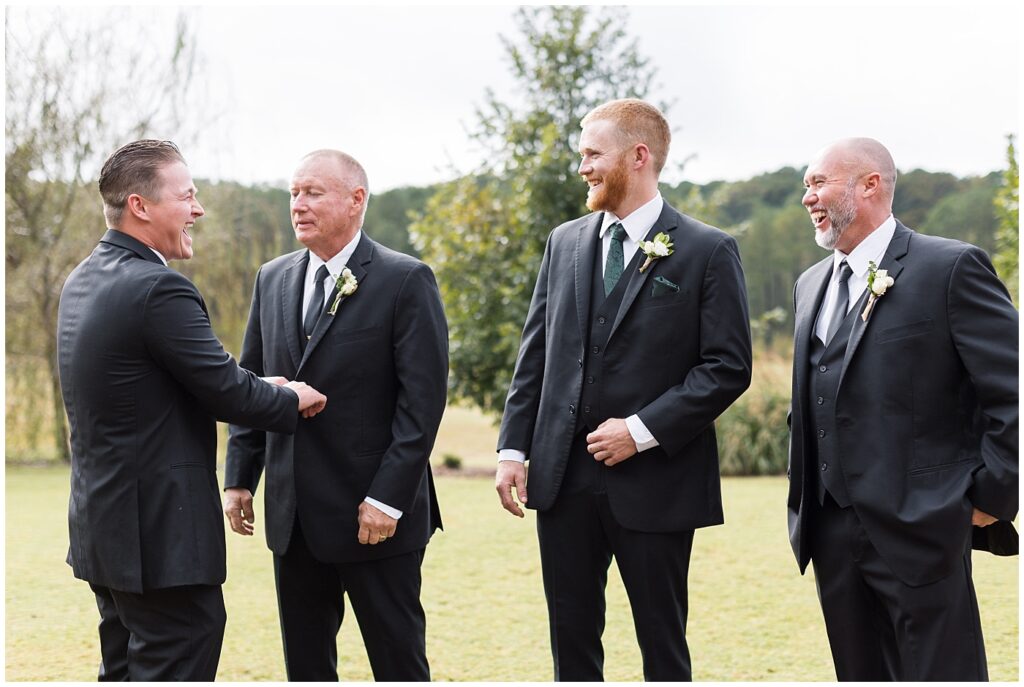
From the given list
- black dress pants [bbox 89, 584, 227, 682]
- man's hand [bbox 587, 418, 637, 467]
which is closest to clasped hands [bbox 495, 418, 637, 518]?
man's hand [bbox 587, 418, 637, 467]

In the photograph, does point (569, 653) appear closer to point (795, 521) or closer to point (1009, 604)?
point (795, 521)

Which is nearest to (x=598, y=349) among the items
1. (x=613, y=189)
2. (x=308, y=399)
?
(x=613, y=189)

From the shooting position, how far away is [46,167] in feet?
56.2

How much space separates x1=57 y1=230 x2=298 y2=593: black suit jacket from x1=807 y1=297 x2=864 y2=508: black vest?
188cm

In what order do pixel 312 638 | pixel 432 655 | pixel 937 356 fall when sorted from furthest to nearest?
1. pixel 432 655
2. pixel 312 638
3. pixel 937 356

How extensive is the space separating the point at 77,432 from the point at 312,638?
1143 millimetres

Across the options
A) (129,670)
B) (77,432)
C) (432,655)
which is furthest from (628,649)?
(77,432)

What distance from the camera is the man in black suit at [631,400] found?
3.51m

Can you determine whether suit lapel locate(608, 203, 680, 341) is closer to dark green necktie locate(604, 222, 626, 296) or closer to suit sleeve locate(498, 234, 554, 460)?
dark green necktie locate(604, 222, 626, 296)

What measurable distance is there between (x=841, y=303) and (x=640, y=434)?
798 millimetres

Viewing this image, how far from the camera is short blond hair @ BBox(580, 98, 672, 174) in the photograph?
11.9 ft

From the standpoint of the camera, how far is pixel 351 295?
3.85 metres

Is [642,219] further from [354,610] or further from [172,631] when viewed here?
[172,631]

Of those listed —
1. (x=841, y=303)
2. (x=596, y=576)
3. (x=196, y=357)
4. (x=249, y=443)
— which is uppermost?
(x=841, y=303)
